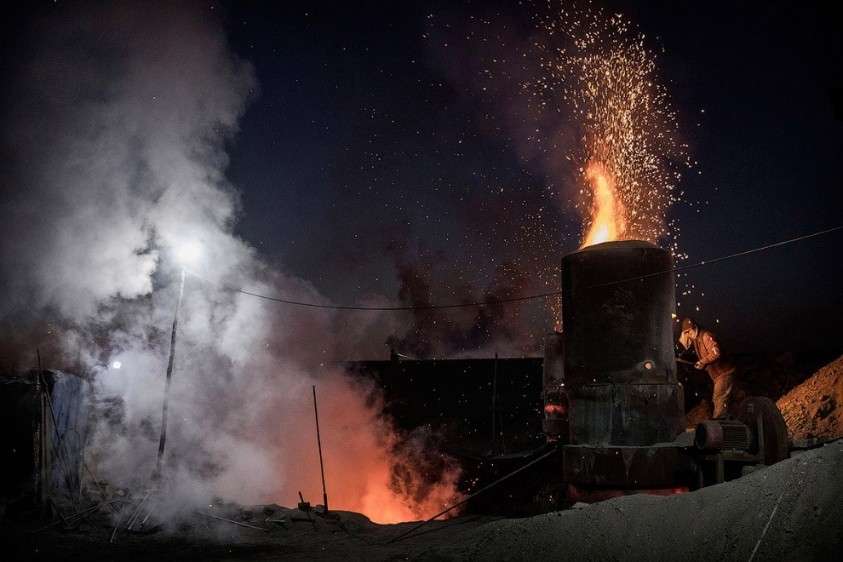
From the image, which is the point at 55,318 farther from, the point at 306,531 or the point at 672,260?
the point at 672,260

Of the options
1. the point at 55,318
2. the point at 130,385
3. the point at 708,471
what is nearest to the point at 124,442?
the point at 130,385

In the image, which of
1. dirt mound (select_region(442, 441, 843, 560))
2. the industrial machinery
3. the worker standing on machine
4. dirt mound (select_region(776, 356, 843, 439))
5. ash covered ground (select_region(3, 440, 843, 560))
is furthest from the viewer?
the worker standing on machine

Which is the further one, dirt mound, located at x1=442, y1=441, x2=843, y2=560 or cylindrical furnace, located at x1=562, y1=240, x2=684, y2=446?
cylindrical furnace, located at x1=562, y1=240, x2=684, y2=446

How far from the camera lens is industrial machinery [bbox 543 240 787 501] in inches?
339

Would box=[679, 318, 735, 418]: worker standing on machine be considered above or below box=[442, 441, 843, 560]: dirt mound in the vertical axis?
above

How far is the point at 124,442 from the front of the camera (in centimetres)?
1516

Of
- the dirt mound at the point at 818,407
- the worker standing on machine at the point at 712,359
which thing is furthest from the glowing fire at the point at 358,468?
the dirt mound at the point at 818,407

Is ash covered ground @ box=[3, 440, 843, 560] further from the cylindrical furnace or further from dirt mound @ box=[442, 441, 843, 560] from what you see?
the cylindrical furnace

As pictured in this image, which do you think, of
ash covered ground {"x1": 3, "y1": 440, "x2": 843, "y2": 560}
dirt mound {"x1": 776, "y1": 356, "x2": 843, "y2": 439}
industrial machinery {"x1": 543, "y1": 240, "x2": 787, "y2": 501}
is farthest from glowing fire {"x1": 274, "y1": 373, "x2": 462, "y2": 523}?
dirt mound {"x1": 776, "y1": 356, "x2": 843, "y2": 439}

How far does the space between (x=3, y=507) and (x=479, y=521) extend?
964 cm

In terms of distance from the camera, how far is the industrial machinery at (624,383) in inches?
339

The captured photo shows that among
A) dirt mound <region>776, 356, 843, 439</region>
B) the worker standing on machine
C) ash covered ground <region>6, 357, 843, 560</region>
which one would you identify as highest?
the worker standing on machine

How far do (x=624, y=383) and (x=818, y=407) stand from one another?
503 cm

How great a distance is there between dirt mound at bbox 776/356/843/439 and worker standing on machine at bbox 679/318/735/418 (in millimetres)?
1186
